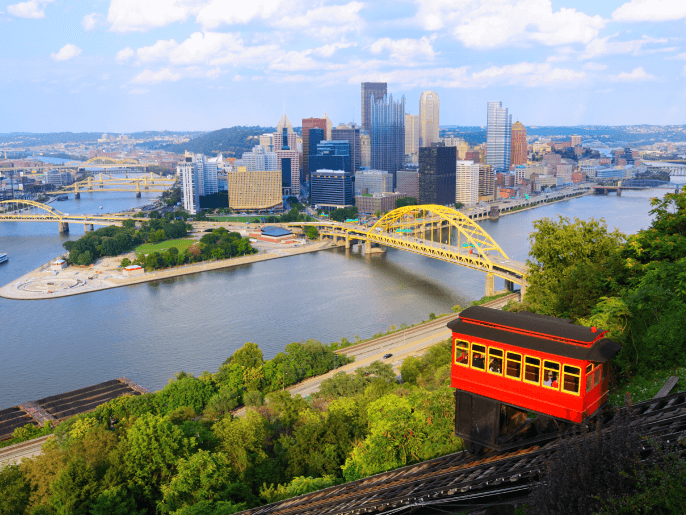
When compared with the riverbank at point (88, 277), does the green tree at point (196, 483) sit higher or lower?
higher

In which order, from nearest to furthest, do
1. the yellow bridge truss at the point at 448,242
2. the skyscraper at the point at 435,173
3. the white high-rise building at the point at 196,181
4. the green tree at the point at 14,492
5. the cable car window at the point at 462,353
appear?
the cable car window at the point at 462,353
the green tree at the point at 14,492
the yellow bridge truss at the point at 448,242
the white high-rise building at the point at 196,181
the skyscraper at the point at 435,173

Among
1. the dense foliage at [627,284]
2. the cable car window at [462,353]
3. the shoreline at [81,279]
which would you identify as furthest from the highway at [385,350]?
the shoreline at [81,279]

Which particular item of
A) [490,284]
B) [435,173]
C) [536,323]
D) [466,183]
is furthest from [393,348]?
[466,183]

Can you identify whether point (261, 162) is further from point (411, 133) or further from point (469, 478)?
point (469, 478)

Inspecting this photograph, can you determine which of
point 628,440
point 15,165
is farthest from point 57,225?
point 15,165

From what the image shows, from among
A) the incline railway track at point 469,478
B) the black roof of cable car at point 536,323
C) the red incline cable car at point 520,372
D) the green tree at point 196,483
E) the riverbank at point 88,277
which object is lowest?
the riverbank at point 88,277

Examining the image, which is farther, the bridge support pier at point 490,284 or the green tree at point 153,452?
the bridge support pier at point 490,284

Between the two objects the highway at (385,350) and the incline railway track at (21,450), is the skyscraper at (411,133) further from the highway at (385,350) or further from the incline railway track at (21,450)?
the incline railway track at (21,450)

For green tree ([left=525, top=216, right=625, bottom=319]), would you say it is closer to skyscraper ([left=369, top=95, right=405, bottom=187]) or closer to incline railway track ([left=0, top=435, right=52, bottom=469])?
incline railway track ([left=0, top=435, right=52, bottom=469])
